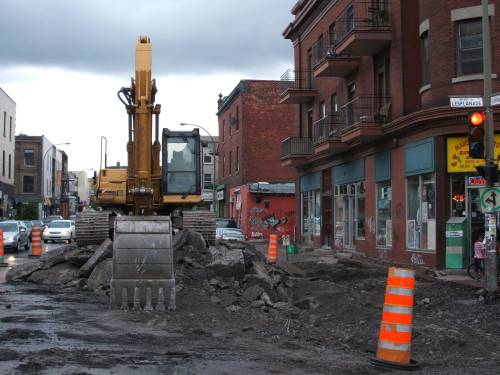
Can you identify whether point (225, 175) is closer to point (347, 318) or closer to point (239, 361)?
point (347, 318)

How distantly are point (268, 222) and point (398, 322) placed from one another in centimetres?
3949

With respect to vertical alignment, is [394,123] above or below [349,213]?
above

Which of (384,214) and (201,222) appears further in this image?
(384,214)

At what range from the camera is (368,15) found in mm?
24484

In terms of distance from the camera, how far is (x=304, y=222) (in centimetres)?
3591

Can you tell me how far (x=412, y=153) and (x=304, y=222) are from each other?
1514cm

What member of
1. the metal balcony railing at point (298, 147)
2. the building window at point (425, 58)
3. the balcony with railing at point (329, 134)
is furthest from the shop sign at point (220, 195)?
the building window at point (425, 58)

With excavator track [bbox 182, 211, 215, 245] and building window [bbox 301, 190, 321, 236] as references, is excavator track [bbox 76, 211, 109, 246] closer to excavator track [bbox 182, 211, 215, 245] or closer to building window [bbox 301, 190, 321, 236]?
excavator track [bbox 182, 211, 215, 245]

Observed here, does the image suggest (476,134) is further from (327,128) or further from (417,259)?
(327,128)

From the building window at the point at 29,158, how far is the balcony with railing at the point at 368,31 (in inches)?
2217

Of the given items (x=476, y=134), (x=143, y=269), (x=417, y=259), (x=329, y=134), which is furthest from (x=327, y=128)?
(x=143, y=269)

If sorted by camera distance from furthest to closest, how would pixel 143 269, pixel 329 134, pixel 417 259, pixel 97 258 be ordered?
pixel 329 134, pixel 417 259, pixel 97 258, pixel 143 269

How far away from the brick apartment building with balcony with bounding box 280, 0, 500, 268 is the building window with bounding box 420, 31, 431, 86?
0.11ft

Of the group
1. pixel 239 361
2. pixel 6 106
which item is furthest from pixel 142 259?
pixel 6 106
